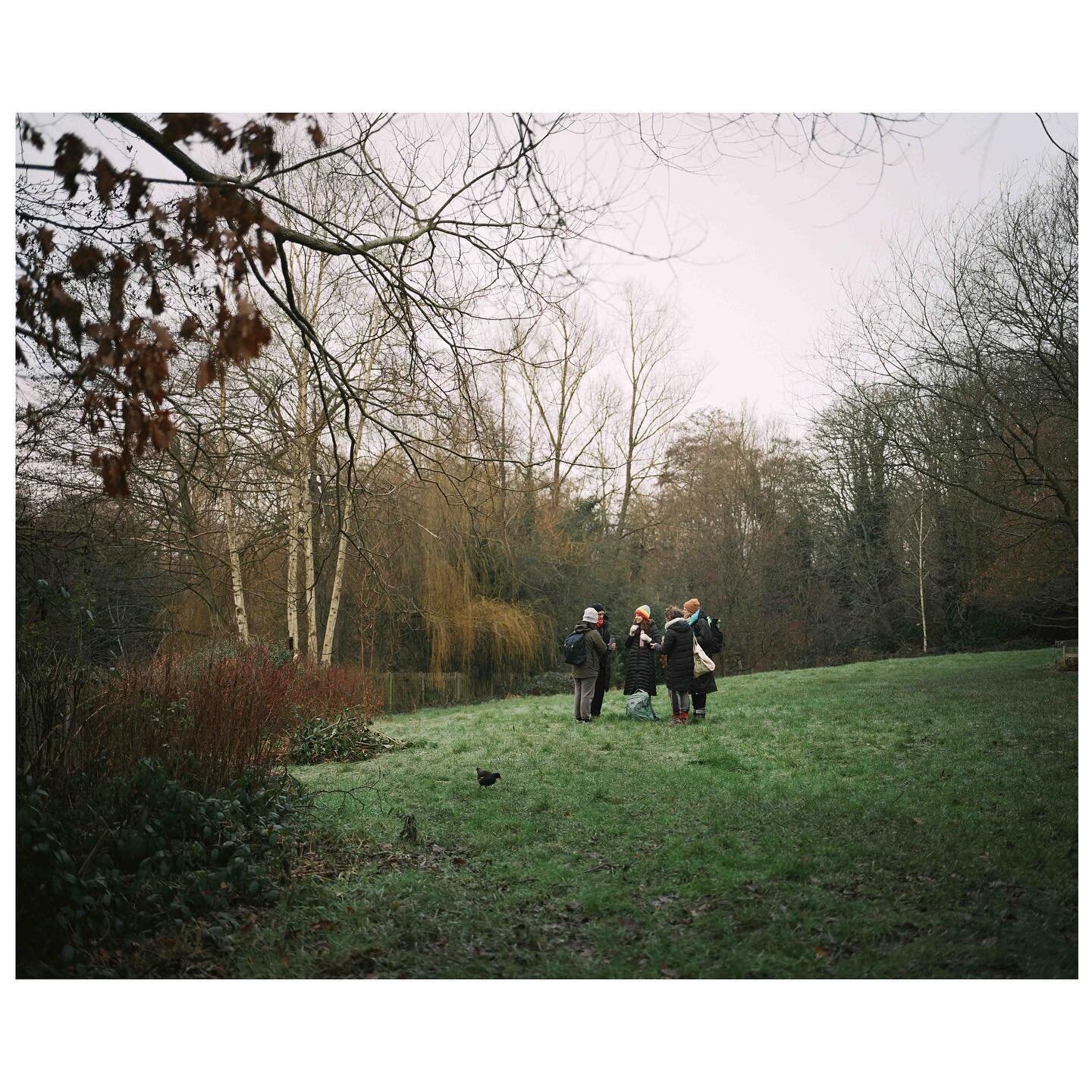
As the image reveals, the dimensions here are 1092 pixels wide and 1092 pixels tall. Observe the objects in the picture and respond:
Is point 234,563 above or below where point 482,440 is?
below

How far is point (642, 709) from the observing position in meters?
8.34

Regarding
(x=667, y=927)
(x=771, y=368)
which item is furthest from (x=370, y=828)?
(x=771, y=368)

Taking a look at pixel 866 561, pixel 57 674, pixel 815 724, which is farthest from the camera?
pixel 866 561

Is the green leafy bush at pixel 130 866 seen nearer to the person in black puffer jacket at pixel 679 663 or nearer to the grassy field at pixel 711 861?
the grassy field at pixel 711 861

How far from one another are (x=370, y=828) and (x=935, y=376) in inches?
263

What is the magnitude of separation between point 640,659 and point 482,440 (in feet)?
15.4

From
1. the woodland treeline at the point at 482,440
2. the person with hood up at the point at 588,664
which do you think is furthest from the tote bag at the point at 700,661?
the woodland treeline at the point at 482,440

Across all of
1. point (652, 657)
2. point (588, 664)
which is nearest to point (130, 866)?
point (588, 664)

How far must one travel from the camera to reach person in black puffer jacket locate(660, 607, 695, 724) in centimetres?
770

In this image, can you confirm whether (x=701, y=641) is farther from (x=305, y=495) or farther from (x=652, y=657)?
(x=305, y=495)

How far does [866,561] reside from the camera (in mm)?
15156
